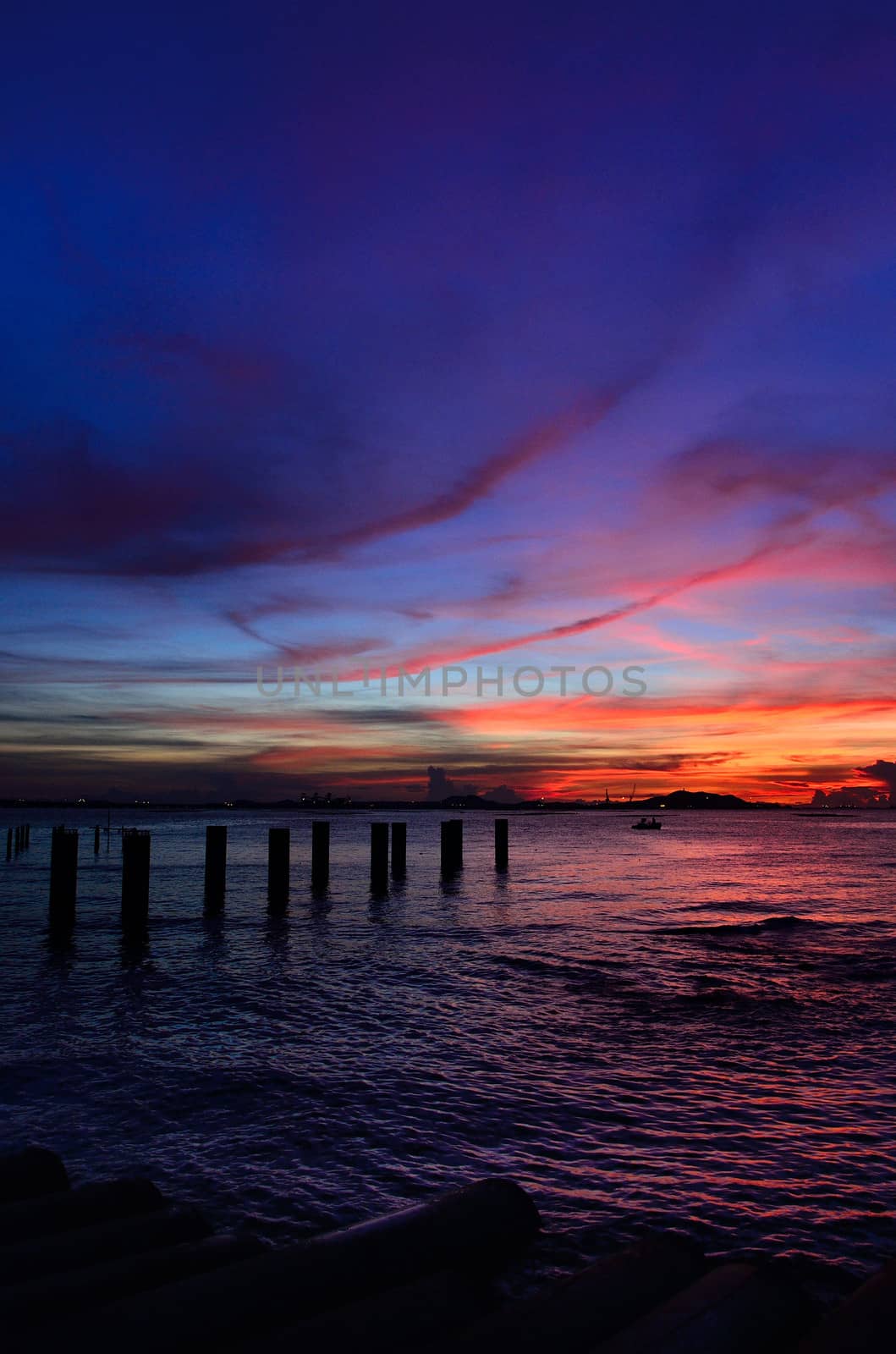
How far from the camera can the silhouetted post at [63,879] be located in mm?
21234

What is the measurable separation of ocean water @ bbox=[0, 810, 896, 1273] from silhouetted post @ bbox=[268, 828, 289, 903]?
3.21m

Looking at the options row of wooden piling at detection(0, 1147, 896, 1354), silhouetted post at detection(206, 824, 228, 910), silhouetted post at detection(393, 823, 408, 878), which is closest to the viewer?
row of wooden piling at detection(0, 1147, 896, 1354)

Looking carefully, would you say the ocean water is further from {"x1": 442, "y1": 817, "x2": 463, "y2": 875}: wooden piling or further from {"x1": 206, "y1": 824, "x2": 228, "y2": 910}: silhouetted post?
{"x1": 442, "y1": 817, "x2": 463, "y2": 875}: wooden piling

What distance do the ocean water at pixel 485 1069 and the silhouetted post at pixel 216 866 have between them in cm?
264

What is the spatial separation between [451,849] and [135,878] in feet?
54.8

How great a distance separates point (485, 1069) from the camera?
9898 millimetres

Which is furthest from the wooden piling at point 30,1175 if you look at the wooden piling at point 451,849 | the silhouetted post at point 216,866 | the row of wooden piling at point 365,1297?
the wooden piling at point 451,849

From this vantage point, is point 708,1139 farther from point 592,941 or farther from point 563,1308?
point 592,941

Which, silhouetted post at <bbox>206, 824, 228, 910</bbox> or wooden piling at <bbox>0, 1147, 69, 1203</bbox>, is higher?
wooden piling at <bbox>0, 1147, 69, 1203</bbox>

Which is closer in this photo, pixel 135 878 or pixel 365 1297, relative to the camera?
pixel 365 1297

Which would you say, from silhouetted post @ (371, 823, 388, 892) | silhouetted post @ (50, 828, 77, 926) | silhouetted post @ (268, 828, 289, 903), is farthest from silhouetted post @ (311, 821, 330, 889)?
silhouetted post @ (50, 828, 77, 926)

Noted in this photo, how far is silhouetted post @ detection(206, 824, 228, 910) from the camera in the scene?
25.9m

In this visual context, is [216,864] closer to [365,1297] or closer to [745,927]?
[745,927]

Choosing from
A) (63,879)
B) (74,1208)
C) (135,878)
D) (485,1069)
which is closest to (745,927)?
(485,1069)
